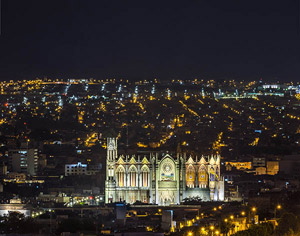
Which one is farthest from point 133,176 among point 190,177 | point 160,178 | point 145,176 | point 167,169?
point 190,177

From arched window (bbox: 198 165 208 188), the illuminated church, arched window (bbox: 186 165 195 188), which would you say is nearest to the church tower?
the illuminated church

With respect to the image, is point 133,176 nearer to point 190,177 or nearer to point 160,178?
point 160,178

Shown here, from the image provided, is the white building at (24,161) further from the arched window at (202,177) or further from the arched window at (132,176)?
the arched window at (202,177)

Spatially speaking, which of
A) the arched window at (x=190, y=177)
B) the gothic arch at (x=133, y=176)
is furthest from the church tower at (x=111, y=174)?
the arched window at (x=190, y=177)

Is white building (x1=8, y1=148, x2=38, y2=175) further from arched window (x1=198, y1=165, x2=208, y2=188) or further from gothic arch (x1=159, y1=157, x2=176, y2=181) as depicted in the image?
arched window (x1=198, y1=165, x2=208, y2=188)

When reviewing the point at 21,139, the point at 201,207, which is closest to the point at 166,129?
the point at 21,139

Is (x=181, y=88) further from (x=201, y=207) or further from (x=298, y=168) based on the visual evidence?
(x=201, y=207)

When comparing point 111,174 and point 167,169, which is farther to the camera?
point 167,169

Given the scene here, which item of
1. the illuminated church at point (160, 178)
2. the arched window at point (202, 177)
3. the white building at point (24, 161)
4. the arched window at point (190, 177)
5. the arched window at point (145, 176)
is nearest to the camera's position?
the illuminated church at point (160, 178)
